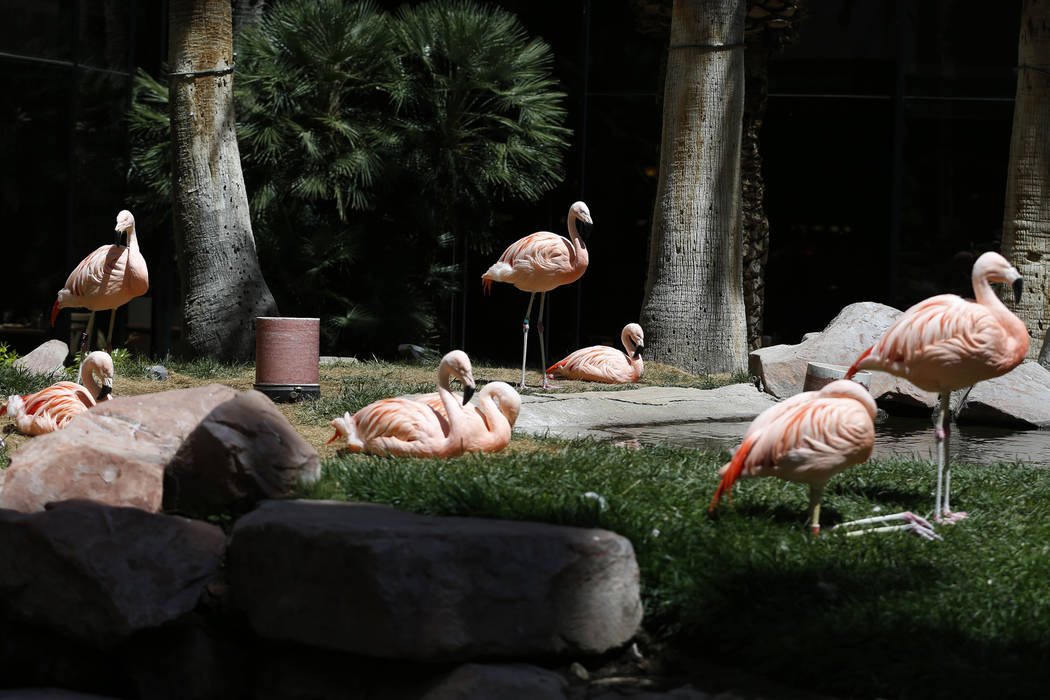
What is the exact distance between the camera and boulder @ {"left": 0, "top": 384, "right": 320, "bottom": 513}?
4309 millimetres

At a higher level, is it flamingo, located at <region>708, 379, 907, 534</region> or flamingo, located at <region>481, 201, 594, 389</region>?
flamingo, located at <region>481, 201, 594, 389</region>

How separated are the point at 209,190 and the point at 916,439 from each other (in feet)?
21.9

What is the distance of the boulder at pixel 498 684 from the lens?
11.0ft

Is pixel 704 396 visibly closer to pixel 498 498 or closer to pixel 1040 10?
pixel 498 498

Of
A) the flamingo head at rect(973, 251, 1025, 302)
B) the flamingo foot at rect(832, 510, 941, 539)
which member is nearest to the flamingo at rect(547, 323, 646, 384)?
the flamingo head at rect(973, 251, 1025, 302)

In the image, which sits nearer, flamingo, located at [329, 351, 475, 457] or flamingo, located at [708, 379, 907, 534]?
flamingo, located at [708, 379, 907, 534]

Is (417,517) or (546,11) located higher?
(546,11)

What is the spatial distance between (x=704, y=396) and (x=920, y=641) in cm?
519

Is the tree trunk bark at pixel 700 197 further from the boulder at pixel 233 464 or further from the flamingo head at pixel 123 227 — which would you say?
the boulder at pixel 233 464

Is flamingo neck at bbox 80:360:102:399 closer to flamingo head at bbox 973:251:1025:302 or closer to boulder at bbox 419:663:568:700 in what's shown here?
boulder at bbox 419:663:568:700

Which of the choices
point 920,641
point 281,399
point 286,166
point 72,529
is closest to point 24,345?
point 286,166

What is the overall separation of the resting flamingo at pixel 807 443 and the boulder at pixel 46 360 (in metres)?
6.48

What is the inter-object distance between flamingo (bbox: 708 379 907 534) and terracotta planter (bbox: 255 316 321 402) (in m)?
4.41

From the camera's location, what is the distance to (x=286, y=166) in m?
12.2
